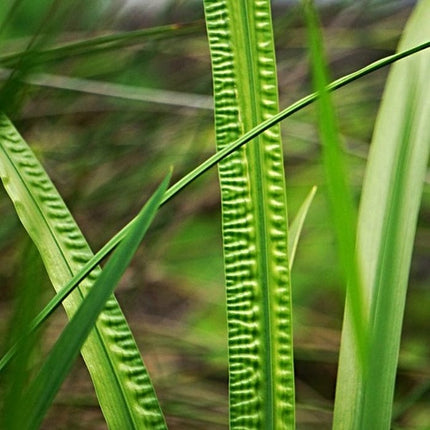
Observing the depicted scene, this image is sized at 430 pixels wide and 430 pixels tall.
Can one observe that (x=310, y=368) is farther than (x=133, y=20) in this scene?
No

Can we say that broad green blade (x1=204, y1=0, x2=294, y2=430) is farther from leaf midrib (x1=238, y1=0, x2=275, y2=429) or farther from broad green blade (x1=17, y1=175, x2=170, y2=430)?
broad green blade (x1=17, y1=175, x2=170, y2=430)

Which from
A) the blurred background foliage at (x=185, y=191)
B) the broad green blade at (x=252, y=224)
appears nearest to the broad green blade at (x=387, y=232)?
the broad green blade at (x=252, y=224)

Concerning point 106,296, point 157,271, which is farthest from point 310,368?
point 106,296

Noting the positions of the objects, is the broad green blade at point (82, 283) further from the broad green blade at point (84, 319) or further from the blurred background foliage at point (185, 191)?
the blurred background foliage at point (185, 191)

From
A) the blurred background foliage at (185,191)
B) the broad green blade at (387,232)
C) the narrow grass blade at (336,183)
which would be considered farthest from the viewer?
the blurred background foliage at (185,191)

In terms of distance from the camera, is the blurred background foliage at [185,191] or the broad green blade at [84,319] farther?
the blurred background foliage at [185,191]

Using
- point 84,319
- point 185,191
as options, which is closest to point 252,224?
point 84,319

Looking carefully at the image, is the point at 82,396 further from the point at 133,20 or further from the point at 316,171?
the point at 133,20
